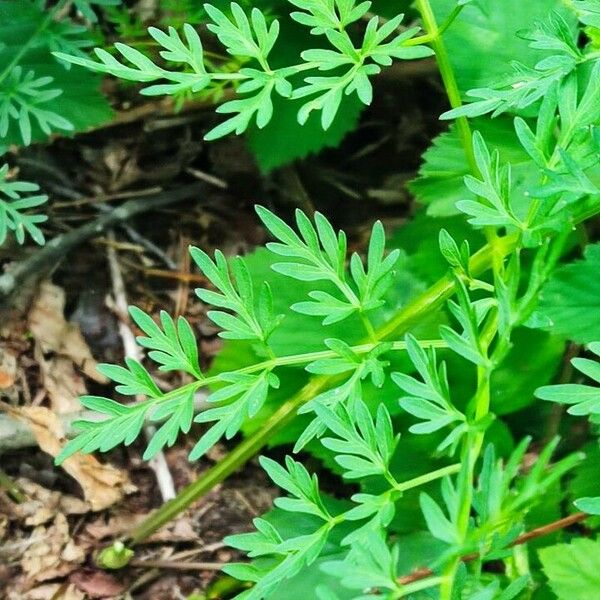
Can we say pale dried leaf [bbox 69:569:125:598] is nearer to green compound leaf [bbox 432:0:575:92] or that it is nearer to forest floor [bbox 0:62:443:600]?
forest floor [bbox 0:62:443:600]

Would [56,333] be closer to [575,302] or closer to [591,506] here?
[575,302]

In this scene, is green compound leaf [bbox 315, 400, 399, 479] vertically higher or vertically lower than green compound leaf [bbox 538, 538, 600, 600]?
higher

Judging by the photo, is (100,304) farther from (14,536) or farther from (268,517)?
(268,517)

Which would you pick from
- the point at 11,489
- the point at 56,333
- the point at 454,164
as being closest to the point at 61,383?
the point at 56,333

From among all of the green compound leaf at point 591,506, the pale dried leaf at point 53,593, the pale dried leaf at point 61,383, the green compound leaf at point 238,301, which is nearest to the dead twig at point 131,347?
the pale dried leaf at point 61,383

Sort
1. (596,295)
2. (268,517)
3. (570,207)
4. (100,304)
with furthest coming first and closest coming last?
1. (100,304)
2. (268,517)
3. (596,295)
4. (570,207)

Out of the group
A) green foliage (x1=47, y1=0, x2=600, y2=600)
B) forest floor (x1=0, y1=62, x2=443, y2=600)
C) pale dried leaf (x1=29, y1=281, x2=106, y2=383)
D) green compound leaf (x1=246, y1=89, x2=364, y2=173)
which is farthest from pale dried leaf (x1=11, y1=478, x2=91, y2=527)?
green compound leaf (x1=246, y1=89, x2=364, y2=173)

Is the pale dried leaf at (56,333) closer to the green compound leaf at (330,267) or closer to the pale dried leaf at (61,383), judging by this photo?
the pale dried leaf at (61,383)

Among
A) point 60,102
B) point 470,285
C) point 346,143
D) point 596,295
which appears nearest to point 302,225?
point 470,285
